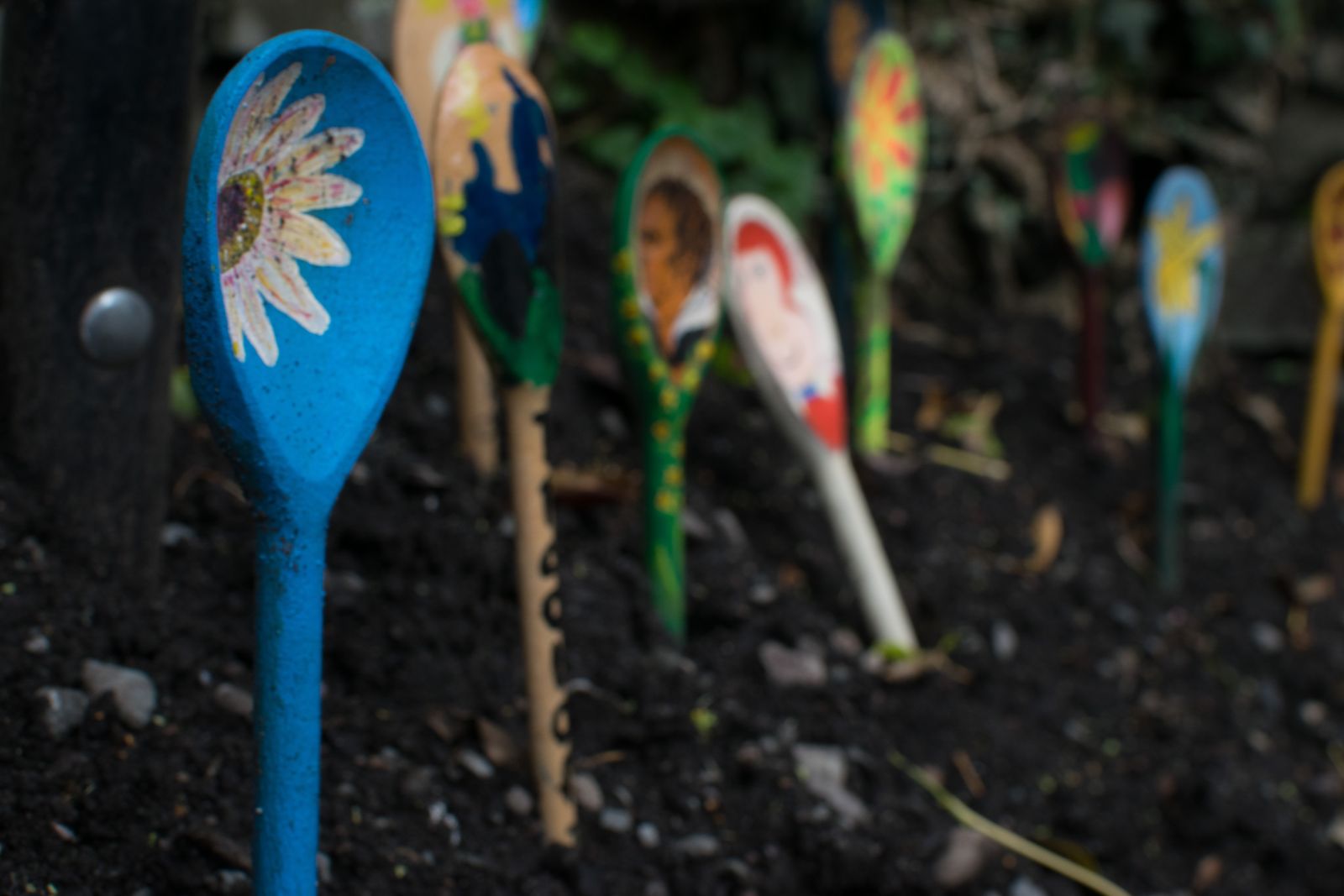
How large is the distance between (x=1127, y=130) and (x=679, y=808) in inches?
73.2

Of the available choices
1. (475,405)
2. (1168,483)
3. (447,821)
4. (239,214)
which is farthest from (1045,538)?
(239,214)

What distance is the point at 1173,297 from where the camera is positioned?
1.81m

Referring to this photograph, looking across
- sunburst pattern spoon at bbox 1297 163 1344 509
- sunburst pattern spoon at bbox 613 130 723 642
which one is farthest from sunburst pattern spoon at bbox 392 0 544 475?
sunburst pattern spoon at bbox 1297 163 1344 509

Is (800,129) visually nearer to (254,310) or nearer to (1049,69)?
(1049,69)

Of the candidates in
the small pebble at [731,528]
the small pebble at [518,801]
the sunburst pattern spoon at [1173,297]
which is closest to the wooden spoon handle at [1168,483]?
the sunburst pattern spoon at [1173,297]

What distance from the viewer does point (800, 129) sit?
2029 mm

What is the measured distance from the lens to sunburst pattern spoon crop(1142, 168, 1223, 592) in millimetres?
1773

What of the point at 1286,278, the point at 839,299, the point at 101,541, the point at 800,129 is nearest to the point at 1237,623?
the point at 839,299

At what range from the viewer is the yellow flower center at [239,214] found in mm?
625

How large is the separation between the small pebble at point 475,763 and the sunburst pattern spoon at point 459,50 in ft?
1.13

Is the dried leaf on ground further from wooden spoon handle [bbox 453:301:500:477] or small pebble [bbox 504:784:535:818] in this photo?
small pebble [bbox 504:784:535:818]

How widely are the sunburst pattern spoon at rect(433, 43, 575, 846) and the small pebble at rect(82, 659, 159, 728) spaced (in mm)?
256

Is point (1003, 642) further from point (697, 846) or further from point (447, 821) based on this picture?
point (447, 821)

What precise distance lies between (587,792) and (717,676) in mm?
218
